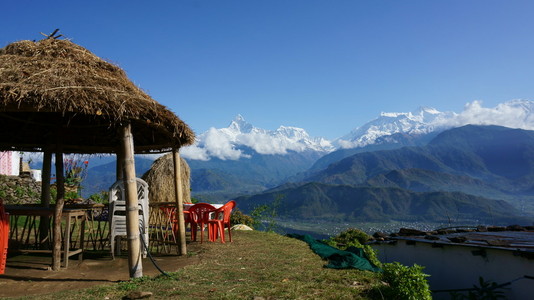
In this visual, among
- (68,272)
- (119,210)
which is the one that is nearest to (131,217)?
(119,210)

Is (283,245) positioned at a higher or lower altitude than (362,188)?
lower

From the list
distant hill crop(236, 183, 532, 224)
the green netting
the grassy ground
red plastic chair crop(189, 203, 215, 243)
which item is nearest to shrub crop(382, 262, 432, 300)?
the grassy ground

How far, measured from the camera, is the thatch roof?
551 cm

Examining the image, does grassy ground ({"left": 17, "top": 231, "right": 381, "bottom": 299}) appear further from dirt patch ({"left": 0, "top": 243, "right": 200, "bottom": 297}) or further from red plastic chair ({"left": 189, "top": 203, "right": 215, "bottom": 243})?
red plastic chair ({"left": 189, "top": 203, "right": 215, "bottom": 243})

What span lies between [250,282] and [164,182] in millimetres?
12761

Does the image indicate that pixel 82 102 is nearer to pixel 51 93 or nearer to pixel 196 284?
pixel 51 93

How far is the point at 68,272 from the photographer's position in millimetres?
6199

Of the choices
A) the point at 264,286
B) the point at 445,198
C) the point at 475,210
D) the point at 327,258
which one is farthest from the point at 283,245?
the point at 445,198

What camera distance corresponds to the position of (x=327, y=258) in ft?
25.2

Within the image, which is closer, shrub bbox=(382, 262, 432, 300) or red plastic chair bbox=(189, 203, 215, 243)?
shrub bbox=(382, 262, 432, 300)

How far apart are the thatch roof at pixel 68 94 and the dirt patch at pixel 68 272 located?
7.45ft

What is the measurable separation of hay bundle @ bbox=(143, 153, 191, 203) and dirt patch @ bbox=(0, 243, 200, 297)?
9691mm

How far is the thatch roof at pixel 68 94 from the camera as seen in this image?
5512 mm

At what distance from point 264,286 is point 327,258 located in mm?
2594
